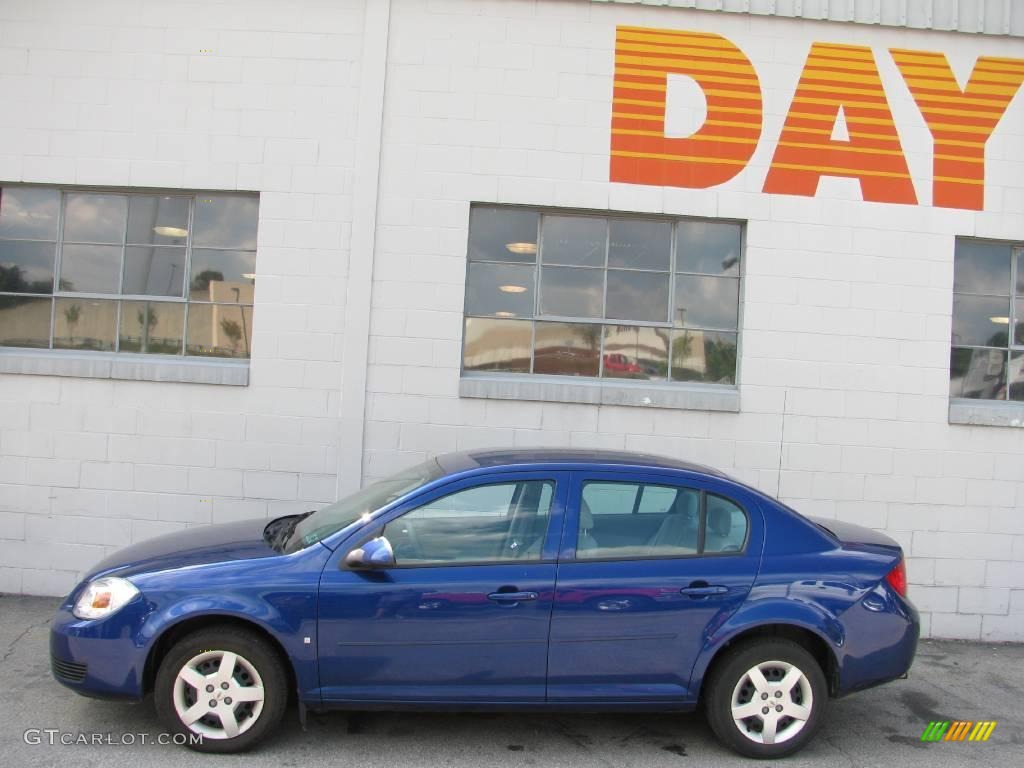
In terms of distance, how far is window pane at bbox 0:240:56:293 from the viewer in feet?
25.0

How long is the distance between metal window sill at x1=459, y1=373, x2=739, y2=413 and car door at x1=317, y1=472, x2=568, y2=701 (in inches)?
113

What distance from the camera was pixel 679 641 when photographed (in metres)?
4.49

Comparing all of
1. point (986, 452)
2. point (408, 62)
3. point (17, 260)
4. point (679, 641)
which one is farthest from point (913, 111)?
point (17, 260)

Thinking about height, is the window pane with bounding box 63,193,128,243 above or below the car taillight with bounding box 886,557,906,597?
above

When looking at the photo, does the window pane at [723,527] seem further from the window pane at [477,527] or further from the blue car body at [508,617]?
the window pane at [477,527]

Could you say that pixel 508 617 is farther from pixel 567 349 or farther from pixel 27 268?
pixel 27 268

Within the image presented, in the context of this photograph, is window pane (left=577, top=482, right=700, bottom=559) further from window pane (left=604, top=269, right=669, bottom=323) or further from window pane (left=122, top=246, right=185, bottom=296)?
window pane (left=122, top=246, right=185, bottom=296)

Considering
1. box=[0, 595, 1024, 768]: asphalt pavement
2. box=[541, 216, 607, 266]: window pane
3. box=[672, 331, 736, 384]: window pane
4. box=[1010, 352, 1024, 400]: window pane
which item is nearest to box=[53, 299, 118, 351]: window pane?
box=[0, 595, 1024, 768]: asphalt pavement

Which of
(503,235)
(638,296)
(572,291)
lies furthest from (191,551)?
(638,296)

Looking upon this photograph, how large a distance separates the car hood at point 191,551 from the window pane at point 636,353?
11.3 feet

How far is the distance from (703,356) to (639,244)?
108 centimetres

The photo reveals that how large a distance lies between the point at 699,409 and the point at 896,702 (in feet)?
8.58

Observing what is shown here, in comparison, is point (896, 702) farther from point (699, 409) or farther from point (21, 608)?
point (21, 608)

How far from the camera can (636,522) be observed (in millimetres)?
4648
